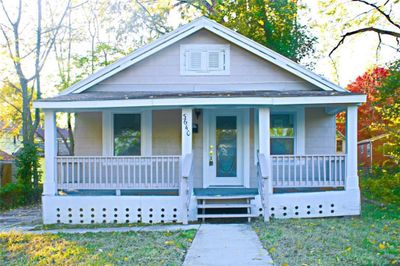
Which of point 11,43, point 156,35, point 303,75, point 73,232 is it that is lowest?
point 73,232

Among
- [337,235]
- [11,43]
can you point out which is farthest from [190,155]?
[11,43]

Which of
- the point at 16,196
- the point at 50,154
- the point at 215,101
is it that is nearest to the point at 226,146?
the point at 215,101

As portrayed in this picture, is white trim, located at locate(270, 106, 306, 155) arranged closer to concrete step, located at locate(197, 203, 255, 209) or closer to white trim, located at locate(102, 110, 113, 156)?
concrete step, located at locate(197, 203, 255, 209)

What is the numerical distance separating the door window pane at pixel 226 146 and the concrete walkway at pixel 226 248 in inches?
127

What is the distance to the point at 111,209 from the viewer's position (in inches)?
408

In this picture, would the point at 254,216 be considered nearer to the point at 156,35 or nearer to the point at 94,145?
the point at 94,145

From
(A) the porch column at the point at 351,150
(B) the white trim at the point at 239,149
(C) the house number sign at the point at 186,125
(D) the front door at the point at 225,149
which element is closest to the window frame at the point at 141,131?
(B) the white trim at the point at 239,149

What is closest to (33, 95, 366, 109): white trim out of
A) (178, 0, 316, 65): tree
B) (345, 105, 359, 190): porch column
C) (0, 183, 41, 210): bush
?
(345, 105, 359, 190): porch column

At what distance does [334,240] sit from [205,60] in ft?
21.2

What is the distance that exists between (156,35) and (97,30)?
A: 371cm

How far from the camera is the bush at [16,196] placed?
609 inches

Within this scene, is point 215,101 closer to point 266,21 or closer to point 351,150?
point 351,150

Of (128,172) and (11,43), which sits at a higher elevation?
(11,43)

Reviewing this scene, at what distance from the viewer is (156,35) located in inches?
1061
